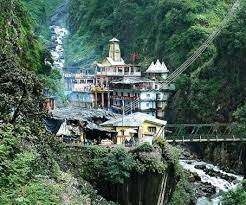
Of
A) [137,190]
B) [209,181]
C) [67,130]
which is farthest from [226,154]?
[137,190]

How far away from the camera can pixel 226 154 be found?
4112 cm

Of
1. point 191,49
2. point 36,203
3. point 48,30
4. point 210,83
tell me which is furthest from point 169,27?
point 36,203

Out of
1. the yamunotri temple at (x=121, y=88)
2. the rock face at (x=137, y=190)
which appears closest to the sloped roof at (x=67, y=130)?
the rock face at (x=137, y=190)

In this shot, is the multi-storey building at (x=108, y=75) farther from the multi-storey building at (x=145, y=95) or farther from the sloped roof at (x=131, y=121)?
the sloped roof at (x=131, y=121)

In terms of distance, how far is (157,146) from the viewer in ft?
82.9

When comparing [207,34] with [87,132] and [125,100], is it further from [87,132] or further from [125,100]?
[87,132]

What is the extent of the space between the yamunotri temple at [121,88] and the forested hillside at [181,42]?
2.36m

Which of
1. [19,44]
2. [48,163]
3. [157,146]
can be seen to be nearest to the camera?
[48,163]

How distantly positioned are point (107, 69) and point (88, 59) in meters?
18.3

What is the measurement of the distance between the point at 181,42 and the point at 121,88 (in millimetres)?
10015

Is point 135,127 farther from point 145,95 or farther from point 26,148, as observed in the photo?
point 145,95

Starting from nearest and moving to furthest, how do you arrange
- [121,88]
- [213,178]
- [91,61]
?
[213,178] < [121,88] < [91,61]

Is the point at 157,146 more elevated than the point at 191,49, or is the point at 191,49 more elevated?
the point at 191,49

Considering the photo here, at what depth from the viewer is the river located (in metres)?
32.4
